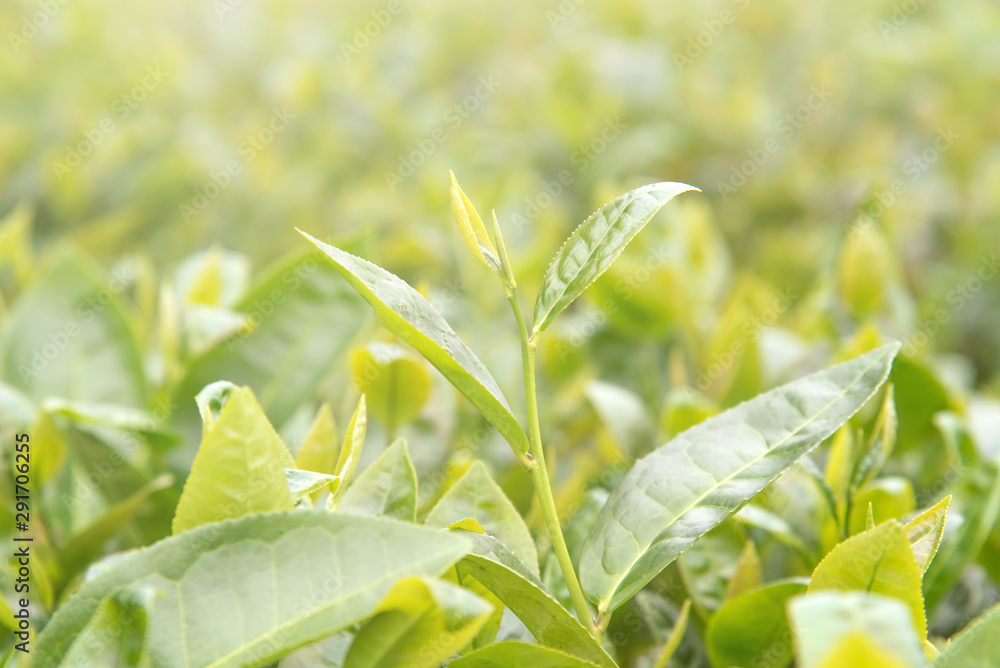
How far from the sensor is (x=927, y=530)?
2.96ft

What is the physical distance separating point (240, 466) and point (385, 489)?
0.66ft

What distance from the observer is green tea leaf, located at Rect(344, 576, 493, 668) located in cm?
71

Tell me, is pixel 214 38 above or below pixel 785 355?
above

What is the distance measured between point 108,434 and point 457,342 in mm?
720

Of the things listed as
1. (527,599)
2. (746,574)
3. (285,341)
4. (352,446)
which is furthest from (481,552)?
(285,341)

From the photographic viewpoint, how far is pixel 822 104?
A: 3453 mm

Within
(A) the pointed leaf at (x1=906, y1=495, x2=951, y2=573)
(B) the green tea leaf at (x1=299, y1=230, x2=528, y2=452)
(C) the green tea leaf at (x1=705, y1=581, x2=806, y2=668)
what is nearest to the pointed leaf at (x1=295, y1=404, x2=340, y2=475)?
(B) the green tea leaf at (x1=299, y1=230, x2=528, y2=452)

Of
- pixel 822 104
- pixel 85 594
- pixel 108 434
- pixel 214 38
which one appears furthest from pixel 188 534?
pixel 214 38

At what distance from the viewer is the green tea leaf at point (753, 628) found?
1.00 meters

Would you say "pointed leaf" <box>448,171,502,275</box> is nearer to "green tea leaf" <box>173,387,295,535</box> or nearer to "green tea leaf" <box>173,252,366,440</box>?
"green tea leaf" <box>173,387,295,535</box>

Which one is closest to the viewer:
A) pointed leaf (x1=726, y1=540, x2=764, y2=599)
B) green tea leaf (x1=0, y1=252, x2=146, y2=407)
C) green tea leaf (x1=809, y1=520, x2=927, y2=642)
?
green tea leaf (x1=809, y1=520, x2=927, y2=642)

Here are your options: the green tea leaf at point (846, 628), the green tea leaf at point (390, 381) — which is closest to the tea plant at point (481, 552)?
the green tea leaf at point (846, 628)

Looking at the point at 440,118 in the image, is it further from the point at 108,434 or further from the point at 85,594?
the point at 85,594

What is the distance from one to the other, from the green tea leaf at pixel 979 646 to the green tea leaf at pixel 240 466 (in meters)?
0.57
